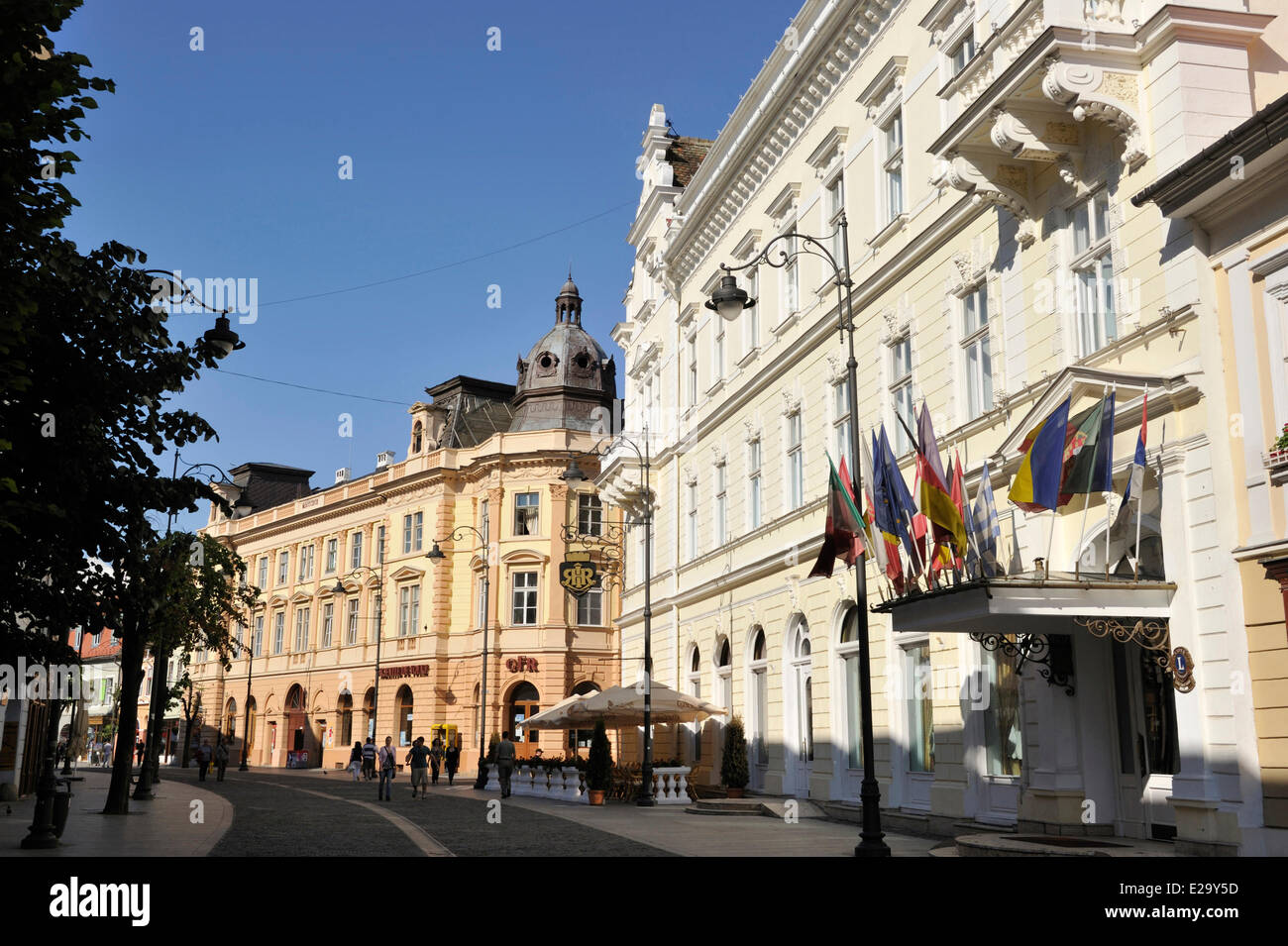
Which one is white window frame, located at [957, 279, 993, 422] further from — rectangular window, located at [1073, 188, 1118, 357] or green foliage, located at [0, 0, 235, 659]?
green foliage, located at [0, 0, 235, 659]

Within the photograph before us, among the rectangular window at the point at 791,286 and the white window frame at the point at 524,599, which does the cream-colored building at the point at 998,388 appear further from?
the white window frame at the point at 524,599

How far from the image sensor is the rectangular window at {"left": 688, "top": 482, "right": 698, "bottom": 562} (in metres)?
33.5

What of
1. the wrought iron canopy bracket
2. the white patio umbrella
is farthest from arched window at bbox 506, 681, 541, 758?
the wrought iron canopy bracket

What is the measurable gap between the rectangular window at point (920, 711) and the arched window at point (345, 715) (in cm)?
4842

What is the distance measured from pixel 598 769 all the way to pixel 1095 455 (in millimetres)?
19912

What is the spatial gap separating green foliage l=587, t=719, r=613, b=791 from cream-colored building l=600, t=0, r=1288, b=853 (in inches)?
106

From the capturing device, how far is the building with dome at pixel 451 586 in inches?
2231

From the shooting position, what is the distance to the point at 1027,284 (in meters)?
17.0

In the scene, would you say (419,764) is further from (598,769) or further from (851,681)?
(851,681)

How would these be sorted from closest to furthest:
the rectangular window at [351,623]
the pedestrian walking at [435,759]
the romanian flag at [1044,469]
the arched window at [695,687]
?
the romanian flag at [1044,469] < the arched window at [695,687] < the pedestrian walking at [435,759] < the rectangular window at [351,623]

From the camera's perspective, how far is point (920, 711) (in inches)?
806

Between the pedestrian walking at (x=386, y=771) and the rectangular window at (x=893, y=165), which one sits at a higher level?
the rectangular window at (x=893, y=165)

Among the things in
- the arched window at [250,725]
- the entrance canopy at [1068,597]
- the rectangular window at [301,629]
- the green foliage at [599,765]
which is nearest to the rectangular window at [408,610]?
the rectangular window at [301,629]
